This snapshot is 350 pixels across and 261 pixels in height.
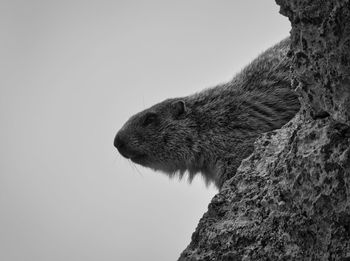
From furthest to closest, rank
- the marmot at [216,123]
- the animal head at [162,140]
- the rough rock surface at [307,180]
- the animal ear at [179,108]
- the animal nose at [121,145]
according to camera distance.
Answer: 1. the animal ear at [179,108]
2. the animal nose at [121,145]
3. the animal head at [162,140]
4. the marmot at [216,123]
5. the rough rock surface at [307,180]

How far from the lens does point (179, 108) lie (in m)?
12.1

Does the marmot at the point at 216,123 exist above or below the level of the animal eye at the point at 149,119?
below

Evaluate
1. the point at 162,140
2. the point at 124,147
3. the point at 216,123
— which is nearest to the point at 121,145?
the point at 124,147

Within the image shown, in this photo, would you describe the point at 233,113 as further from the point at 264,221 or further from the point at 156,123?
the point at 264,221

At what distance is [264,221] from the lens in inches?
204

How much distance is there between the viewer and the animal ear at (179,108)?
39.6 feet

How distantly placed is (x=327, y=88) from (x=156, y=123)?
27.2ft

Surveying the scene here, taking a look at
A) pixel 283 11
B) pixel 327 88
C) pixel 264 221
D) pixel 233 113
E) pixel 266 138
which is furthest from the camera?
pixel 233 113

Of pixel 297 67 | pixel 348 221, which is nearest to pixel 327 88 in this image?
pixel 297 67

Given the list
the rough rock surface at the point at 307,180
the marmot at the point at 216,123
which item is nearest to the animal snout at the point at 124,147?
the marmot at the point at 216,123

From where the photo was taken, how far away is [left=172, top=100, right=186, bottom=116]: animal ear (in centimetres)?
1208

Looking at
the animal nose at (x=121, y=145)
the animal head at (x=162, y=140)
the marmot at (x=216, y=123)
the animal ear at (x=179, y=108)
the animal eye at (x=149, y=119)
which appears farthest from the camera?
the animal eye at (x=149, y=119)

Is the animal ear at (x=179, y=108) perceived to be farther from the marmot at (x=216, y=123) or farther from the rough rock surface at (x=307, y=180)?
the rough rock surface at (x=307, y=180)

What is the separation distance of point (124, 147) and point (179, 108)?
1251 mm
